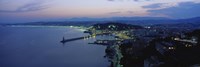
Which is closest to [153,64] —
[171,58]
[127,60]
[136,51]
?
[171,58]

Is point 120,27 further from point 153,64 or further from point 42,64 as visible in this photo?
point 153,64

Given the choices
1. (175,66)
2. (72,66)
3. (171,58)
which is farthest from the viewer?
(72,66)

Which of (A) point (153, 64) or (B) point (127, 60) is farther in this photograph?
(B) point (127, 60)

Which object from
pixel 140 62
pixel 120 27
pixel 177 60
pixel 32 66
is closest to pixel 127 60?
pixel 140 62

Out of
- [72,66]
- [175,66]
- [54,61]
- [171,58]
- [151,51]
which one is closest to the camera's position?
[175,66]

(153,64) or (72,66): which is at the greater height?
(153,64)

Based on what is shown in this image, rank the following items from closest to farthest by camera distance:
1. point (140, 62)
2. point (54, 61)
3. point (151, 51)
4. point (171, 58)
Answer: point (171, 58) < point (140, 62) < point (151, 51) < point (54, 61)

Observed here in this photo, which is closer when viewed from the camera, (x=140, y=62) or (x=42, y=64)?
(x=140, y=62)

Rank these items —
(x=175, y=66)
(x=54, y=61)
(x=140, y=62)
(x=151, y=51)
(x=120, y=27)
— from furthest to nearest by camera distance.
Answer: (x=120, y=27), (x=54, y=61), (x=151, y=51), (x=140, y=62), (x=175, y=66)

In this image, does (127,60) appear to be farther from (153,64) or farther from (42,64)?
(42,64)
